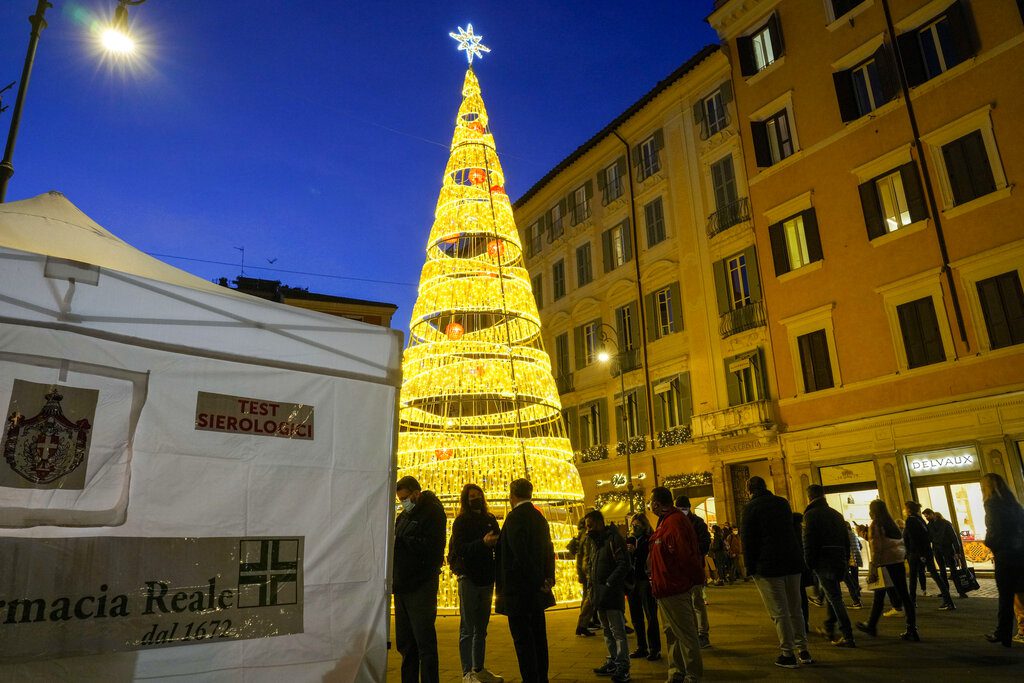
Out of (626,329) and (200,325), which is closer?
(200,325)

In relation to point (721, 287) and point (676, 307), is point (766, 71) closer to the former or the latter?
point (721, 287)

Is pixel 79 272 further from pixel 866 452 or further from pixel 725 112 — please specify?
pixel 725 112

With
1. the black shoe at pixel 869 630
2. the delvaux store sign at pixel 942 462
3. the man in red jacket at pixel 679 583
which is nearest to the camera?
the man in red jacket at pixel 679 583

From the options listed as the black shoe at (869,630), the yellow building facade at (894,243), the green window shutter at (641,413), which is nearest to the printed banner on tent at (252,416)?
the black shoe at (869,630)

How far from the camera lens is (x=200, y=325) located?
3785 millimetres

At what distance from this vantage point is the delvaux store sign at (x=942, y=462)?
14477 mm

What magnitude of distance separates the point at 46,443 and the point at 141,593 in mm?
869

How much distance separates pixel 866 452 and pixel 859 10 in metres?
11.6

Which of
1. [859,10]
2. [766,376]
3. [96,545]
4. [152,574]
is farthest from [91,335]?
[859,10]

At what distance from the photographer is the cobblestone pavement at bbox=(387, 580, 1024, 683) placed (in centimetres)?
569

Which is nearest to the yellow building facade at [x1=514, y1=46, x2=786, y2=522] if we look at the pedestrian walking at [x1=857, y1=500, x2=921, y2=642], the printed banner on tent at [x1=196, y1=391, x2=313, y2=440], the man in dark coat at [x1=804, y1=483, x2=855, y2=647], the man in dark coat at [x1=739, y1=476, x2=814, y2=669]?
the pedestrian walking at [x1=857, y1=500, x2=921, y2=642]

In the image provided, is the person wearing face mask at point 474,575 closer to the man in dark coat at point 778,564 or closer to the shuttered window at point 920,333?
the man in dark coat at point 778,564

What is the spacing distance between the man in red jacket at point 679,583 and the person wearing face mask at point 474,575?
4.67ft

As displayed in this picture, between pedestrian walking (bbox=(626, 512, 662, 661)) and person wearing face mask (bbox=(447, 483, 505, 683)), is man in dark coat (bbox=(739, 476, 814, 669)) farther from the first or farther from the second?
person wearing face mask (bbox=(447, 483, 505, 683))
